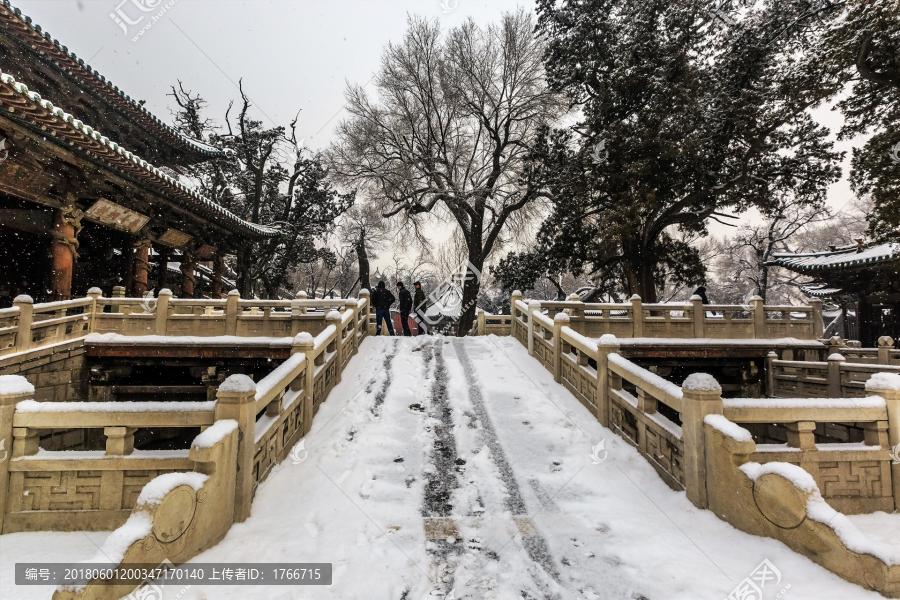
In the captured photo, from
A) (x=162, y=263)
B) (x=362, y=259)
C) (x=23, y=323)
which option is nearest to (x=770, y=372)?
(x=23, y=323)

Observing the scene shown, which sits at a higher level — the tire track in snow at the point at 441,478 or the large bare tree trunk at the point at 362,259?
the large bare tree trunk at the point at 362,259


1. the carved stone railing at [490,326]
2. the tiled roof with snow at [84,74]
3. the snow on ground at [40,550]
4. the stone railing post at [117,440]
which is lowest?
the snow on ground at [40,550]

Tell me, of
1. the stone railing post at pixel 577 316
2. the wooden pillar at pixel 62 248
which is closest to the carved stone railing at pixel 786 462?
the stone railing post at pixel 577 316

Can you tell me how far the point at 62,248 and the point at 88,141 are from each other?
265cm

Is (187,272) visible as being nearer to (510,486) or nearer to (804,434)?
(510,486)

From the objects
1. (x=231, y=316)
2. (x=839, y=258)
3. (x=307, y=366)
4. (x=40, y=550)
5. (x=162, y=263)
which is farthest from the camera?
(x=162, y=263)

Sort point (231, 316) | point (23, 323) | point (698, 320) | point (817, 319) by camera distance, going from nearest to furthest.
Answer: point (23, 323), point (231, 316), point (698, 320), point (817, 319)

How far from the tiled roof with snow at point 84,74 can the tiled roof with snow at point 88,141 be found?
10.9ft

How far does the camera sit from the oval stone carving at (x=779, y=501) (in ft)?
10.4

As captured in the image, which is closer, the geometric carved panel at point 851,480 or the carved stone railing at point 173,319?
the geometric carved panel at point 851,480

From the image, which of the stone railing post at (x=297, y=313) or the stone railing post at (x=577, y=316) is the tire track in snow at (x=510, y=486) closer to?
the stone railing post at (x=577, y=316)

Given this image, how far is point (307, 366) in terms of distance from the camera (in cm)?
550

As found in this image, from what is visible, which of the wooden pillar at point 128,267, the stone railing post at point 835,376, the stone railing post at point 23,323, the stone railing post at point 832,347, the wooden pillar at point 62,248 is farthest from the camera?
the wooden pillar at point 128,267

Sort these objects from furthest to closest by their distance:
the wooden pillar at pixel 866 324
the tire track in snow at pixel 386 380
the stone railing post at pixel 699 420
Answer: the wooden pillar at pixel 866 324
the tire track in snow at pixel 386 380
the stone railing post at pixel 699 420
